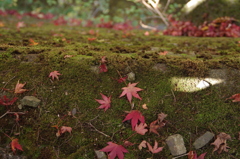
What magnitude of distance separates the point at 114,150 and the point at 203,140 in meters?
0.82

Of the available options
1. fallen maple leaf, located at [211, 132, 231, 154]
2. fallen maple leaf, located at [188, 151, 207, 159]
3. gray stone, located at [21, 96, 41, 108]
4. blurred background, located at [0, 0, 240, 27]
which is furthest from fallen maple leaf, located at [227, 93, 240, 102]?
blurred background, located at [0, 0, 240, 27]

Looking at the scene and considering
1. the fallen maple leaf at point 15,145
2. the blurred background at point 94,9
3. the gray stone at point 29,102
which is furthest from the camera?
the blurred background at point 94,9

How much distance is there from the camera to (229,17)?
14.6 feet

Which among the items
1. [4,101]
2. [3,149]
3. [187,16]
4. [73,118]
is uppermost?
[187,16]

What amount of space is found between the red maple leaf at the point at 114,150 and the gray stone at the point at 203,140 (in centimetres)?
66

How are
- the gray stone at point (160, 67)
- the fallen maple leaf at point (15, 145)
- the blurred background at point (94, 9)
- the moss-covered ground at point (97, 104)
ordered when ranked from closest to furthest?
1. the fallen maple leaf at point (15, 145)
2. the moss-covered ground at point (97, 104)
3. the gray stone at point (160, 67)
4. the blurred background at point (94, 9)

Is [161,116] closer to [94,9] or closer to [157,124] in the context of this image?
[157,124]

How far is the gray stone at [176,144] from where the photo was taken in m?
1.62

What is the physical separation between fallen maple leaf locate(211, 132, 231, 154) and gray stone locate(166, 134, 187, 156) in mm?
286

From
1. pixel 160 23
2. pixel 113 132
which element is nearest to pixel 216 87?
pixel 113 132

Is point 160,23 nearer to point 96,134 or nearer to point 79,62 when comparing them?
point 79,62

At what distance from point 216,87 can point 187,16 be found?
4.03 meters

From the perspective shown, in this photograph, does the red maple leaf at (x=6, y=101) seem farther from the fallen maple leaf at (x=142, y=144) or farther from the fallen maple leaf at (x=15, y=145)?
the fallen maple leaf at (x=142, y=144)

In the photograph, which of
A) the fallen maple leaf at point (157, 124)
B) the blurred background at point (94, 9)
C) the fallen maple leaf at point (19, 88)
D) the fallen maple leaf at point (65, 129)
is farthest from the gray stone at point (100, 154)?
the blurred background at point (94, 9)
